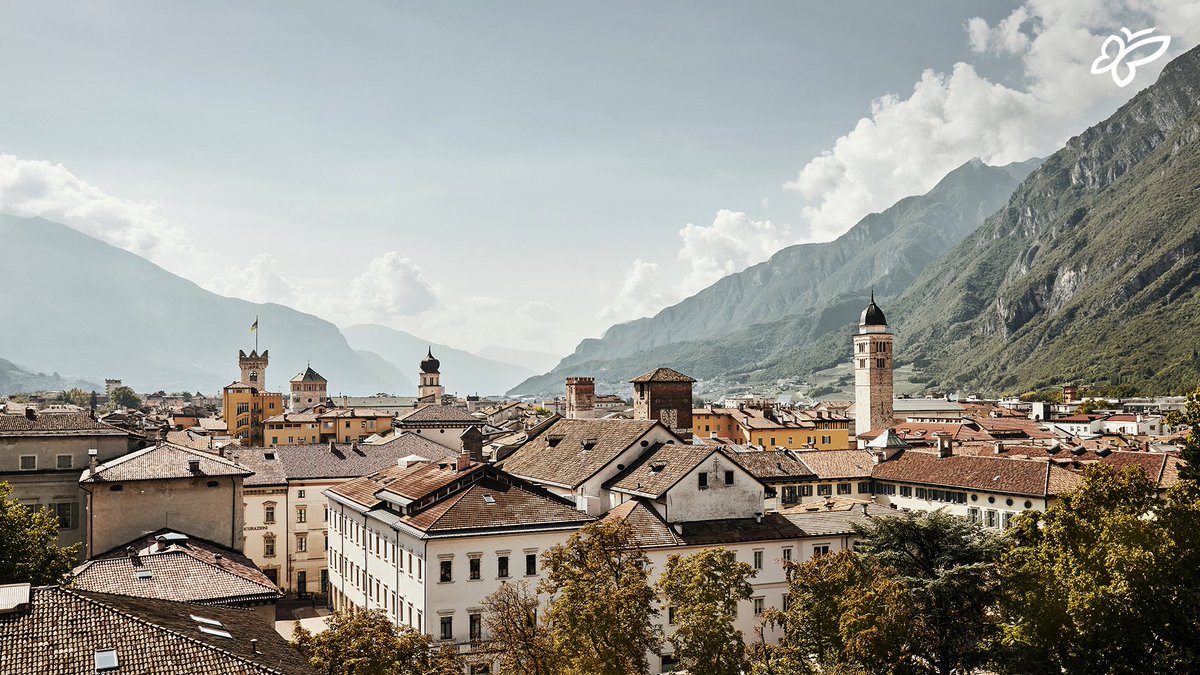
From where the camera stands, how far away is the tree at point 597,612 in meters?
29.9

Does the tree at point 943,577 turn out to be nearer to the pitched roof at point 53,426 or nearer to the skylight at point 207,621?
the skylight at point 207,621

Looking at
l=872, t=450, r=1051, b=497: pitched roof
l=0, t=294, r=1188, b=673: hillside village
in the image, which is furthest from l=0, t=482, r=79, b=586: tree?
l=872, t=450, r=1051, b=497: pitched roof

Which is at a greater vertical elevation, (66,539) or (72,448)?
(72,448)

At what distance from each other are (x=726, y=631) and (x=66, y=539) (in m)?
39.9

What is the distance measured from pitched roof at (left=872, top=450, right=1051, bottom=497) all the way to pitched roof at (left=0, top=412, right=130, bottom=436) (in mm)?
62656

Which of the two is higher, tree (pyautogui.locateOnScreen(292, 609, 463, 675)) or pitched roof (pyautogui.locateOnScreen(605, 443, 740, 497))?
pitched roof (pyautogui.locateOnScreen(605, 443, 740, 497))

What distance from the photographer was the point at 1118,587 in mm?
31281

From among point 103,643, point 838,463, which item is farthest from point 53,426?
point 838,463

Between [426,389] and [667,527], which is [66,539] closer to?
[667,527]

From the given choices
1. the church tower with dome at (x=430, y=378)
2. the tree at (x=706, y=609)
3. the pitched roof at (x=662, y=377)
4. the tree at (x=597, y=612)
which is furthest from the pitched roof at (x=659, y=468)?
the church tower with dome at (x=430, y=378)

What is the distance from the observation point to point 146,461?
50.1 meters

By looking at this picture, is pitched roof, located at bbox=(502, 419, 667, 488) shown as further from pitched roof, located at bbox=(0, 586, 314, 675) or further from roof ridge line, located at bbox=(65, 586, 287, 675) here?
roof ridge line, located at bbox=(65, 586, 287, 675)

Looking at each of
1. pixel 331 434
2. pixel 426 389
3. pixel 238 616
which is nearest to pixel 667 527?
pixel 238 616

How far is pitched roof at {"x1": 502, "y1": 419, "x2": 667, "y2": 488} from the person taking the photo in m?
57.2
